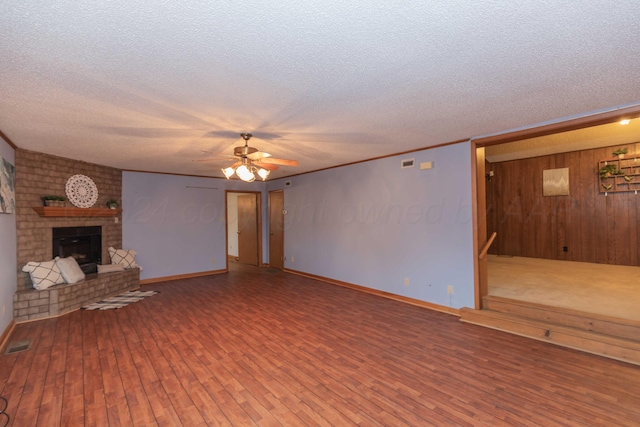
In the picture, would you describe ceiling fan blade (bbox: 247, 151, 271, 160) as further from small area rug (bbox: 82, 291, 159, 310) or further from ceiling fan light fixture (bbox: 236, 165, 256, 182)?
small area rug (bbox: 82, 291, 159, 310)

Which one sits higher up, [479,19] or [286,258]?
[479,19]

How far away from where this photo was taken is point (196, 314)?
427 centimetres

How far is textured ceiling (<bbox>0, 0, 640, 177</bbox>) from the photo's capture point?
4.83ft

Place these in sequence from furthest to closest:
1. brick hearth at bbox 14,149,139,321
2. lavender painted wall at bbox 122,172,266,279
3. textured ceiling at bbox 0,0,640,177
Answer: lavender painted wall at bbox 122,172,266,279, brick hearth at bbox 14,149,139,321, textured ceiling at bbox 0,0,640,177

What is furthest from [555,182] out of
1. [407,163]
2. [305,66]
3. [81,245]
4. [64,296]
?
[81,245]

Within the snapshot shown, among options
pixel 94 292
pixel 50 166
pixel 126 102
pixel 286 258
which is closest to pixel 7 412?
pixel 126 102

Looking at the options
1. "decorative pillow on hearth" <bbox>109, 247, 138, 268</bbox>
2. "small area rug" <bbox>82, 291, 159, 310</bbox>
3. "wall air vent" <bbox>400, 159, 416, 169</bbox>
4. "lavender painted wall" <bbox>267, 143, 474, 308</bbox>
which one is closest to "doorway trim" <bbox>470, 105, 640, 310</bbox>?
"lavender painted wall" <bbox>267, 143, 474, 308</bbox>

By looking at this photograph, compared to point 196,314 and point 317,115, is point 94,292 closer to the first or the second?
point 196,314

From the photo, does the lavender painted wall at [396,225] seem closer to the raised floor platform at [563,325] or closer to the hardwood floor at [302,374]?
the raised floor platform at [563,325]

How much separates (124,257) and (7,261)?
2.03 m

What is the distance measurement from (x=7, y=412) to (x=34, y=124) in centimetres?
265

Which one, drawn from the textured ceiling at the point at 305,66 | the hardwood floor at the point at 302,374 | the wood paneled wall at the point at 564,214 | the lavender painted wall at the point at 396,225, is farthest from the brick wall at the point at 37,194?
the wood paneled wall at the point at 564,214

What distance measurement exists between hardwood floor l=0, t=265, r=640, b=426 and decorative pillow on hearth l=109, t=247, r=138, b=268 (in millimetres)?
1569

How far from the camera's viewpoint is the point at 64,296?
4297mm
